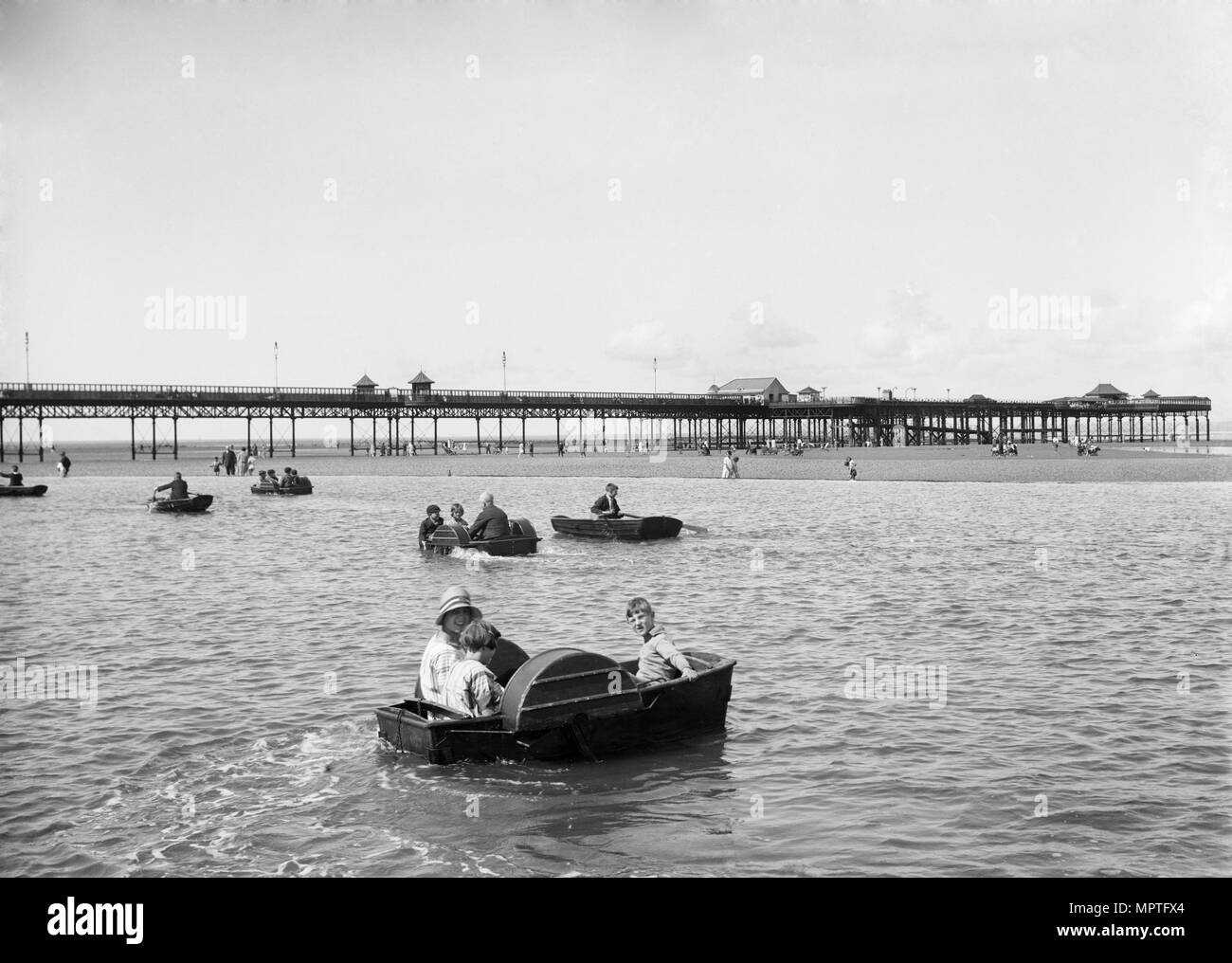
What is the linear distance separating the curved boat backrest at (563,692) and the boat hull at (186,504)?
3678 centimetres

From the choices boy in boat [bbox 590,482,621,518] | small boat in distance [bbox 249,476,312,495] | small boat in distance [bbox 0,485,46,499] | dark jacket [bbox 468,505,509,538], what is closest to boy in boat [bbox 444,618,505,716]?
dark jacket [bbox 468,505,509,538]

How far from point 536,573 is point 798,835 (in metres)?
16.8

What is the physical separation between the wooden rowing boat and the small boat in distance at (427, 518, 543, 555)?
16470 millimetres

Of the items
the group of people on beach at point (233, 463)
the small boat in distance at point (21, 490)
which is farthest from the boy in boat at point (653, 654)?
the group of people on beach at point (233, 463)

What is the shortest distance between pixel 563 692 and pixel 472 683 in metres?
0.92

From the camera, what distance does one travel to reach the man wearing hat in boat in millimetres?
11008

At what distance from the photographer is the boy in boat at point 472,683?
10820mm

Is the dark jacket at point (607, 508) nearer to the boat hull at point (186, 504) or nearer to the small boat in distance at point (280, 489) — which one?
the boat hull at point (186, 504)

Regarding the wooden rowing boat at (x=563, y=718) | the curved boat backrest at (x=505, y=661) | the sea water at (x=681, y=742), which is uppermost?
the curved boat backrest at (x=505, y=661)

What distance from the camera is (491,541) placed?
2803 cm

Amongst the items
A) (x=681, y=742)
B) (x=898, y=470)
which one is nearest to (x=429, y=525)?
(x=681, y=742)
